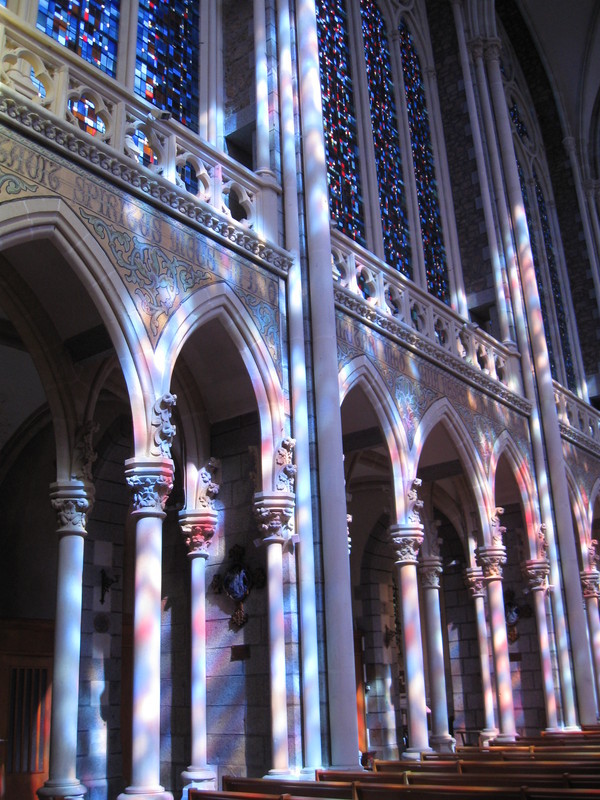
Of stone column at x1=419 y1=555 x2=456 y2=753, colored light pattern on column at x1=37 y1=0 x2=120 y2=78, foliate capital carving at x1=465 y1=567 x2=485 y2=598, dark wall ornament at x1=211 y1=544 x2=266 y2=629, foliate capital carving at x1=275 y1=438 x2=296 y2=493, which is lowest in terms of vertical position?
stone column at x1=419 y1=555 x2=456 y2=753

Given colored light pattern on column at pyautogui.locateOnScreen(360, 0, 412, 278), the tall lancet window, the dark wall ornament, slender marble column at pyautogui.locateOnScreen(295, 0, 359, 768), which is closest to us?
slender marble column at pyautogui.locateOnScreen(295, 0, 359, 768)

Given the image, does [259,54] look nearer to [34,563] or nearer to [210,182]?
[210,182]

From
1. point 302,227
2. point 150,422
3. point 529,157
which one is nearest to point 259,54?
point 302,227

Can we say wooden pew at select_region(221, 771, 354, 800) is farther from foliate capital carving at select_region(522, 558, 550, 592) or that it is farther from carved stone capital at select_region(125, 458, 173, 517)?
foliate capital carving at select_region(522, 558, 550, 592)

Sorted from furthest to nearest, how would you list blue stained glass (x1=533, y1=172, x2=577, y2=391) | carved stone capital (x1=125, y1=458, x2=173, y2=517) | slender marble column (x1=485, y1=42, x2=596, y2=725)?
blue stained glass (x1=533, y1=172, x2=577, y2=391), slender marble column (x1=485, y1=42, x2=596, y2=725), carved stone capital (x1=125, y1=458, x2=173, y2=517)

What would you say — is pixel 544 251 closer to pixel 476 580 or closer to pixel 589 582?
pixel 589 582

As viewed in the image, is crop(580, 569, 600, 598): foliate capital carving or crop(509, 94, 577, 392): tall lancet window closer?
crop(580, 569, 600, 598): foliate capital carving

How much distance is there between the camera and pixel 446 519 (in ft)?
59.5

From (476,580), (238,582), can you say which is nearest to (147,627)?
(238,582)

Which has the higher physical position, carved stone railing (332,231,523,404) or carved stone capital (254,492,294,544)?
carved stone railing (332,231,523,404)

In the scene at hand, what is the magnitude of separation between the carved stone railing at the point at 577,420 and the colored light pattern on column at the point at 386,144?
489 cm

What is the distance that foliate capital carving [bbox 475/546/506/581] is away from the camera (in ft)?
43.2

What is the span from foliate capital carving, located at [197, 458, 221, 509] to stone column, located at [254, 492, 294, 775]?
905mm

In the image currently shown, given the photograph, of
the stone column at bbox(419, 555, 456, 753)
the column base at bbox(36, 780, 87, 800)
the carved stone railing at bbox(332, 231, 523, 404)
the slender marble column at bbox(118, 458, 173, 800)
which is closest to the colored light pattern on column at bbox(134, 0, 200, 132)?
the carved stone railing at bbox(332, 231, 523, 404)
